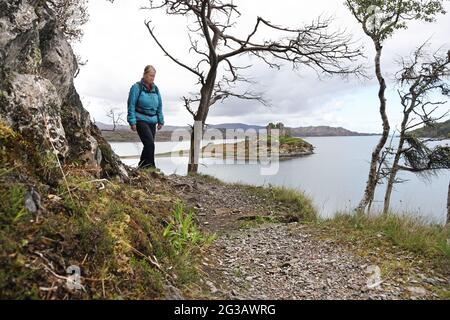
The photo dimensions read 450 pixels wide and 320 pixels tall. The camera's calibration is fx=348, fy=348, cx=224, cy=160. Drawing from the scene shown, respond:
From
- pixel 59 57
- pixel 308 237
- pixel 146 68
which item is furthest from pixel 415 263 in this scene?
pixel 146 68

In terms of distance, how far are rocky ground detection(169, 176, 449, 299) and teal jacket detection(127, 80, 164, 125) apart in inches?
121

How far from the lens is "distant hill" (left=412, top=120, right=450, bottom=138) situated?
17953mm

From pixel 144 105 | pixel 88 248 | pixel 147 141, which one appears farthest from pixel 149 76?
pixel 88 248

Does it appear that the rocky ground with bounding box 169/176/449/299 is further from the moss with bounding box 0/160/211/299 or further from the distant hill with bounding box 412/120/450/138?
the distant hill with bounding box 412/120/450/138

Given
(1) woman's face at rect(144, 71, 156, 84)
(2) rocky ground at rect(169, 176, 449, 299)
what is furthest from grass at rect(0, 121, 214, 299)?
(1) woman's face at rect(144, 71, 156, 84)

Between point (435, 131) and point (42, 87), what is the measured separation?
19925mm

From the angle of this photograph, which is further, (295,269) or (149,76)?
(149,76)

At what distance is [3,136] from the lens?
3.14m

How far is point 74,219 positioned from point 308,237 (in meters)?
3.65

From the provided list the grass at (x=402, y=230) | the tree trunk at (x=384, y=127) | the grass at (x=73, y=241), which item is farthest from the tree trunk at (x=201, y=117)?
the grass at (x=73, y=241)

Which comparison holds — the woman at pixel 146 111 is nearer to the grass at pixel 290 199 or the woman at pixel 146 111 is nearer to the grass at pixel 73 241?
the grass at pixel 290 199

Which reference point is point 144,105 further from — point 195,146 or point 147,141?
point 195,146

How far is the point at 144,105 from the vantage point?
786 centimetres

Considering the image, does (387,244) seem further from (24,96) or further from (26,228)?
(24,96)
